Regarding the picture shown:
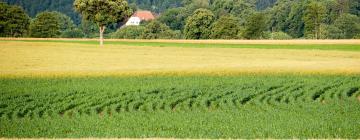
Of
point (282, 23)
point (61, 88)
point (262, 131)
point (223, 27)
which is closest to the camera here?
point (262, 131)

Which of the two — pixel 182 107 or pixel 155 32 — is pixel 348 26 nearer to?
pixel 155 32

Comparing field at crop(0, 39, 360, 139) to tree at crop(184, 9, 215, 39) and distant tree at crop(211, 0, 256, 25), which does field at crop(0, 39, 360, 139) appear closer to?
tree at crop(184, 9, 215, 39)

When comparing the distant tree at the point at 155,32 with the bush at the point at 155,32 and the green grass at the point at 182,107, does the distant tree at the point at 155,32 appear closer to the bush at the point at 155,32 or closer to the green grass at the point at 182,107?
the bush at the point at 155,32

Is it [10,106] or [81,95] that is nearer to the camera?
[10,106]

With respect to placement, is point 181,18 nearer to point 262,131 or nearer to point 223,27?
point 223,27

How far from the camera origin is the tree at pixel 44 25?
4769 inches

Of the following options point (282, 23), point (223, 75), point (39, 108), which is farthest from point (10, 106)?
point (282, 23)

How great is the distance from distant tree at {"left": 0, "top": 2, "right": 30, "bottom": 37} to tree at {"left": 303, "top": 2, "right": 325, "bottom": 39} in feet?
189

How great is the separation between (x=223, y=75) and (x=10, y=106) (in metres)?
17.1

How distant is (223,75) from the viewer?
120ft

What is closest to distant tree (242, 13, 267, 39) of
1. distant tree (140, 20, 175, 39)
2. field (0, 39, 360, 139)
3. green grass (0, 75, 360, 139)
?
distant tree (140, 20, 175, 39)

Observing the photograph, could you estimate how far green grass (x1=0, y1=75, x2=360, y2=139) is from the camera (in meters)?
16.4

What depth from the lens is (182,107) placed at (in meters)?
22.2

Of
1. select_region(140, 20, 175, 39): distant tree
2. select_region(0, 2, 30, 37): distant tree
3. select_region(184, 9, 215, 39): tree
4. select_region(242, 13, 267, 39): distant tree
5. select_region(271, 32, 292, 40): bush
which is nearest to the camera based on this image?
select_region(242, 13, 267, 39): distant tree
